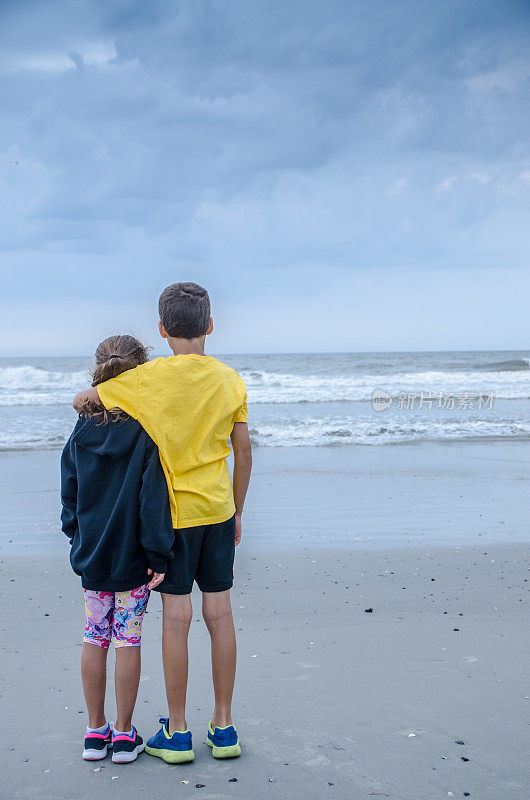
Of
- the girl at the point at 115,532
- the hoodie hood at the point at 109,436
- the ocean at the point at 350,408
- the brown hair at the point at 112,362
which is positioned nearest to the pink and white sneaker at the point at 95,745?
the girl at the point at 115,532

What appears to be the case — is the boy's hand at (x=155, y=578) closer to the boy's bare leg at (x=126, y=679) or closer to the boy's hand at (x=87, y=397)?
the boy's bare leg at (x=126, y=679)

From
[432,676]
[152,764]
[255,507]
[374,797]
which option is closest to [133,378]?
[152,764]

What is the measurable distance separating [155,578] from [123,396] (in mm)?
649

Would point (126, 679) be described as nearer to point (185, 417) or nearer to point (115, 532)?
point (115, 532)

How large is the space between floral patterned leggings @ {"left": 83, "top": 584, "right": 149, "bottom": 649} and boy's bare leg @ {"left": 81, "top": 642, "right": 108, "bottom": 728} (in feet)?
0.10

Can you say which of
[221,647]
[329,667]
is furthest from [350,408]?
[221,647]

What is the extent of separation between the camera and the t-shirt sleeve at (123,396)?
2.24 metres

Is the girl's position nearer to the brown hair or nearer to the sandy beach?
the brown hair

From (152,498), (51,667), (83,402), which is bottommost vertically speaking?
(51,667)

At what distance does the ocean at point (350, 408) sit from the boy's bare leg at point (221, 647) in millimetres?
8454

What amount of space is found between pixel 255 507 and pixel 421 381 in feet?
71.0

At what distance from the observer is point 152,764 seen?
2305 millimetres

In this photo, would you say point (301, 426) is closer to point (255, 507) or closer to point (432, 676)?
Result: point (255, 507)

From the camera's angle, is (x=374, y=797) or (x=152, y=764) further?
(x=152, y=764)
